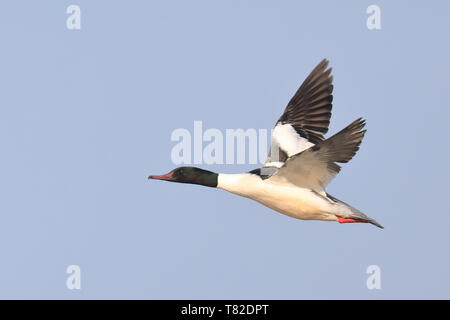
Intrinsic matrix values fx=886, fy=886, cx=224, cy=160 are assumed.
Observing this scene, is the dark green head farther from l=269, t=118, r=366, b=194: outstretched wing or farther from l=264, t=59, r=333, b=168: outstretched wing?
l=264, t=59, r=333, b=168: outstretched wing

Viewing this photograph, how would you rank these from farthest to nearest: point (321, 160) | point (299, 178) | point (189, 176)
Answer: point (189, 176) → point (299, 178) → point (321, 160)

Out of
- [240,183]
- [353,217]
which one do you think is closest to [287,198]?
[240,183]

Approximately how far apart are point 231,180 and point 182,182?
0.87 meters

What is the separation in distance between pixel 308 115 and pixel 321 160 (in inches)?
96.8

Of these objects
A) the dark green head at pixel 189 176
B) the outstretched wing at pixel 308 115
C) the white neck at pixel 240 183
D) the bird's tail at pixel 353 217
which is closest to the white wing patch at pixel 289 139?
the outstretched wing at pixel 308 115

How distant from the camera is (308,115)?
13.7 meters

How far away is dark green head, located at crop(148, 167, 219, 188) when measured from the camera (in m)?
12.2

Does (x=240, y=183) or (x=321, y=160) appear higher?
(x=321, y=160)

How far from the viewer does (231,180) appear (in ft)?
39.2

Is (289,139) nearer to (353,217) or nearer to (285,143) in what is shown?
(285,143)

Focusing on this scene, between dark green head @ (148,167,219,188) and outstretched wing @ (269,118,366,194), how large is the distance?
1.00 m

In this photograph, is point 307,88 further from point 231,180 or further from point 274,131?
point 231,180

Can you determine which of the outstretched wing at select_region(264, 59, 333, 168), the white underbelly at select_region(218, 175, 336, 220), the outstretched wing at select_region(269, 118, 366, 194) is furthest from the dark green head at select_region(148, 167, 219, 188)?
the outstretched wing at select_region(264, 59, 333, 168)

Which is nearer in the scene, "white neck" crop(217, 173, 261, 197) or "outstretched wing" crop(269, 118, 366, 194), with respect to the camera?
"outstretched wing" crop(269, 118, 366, 194)
